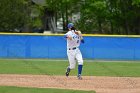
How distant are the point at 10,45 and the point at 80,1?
15863mm

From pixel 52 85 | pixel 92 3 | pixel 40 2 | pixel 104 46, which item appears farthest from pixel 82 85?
pixel 40 2

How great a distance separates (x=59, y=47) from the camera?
3281 cm

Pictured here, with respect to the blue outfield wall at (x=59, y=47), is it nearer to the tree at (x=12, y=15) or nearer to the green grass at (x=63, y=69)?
the green grass at (x=63, y=69)

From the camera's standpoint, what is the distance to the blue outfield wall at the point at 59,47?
107ft

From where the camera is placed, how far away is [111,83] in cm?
1597

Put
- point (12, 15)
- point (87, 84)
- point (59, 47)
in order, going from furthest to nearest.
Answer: point (12, 15), point (59, 47), point (87, 84)

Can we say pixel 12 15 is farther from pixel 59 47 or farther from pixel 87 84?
pixel 87 84

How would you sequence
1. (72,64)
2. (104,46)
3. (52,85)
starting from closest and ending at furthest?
(52,85) → (72,64) → (104,46)

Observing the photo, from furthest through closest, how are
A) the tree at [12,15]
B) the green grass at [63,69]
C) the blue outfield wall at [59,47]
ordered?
the tree at [12,15], the blue outfield wall at [59,47], the green grass at [63,69]

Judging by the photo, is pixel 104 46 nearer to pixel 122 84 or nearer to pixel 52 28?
→ pixel 122 84

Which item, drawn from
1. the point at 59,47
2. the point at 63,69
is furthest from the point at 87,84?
the point at 59,47

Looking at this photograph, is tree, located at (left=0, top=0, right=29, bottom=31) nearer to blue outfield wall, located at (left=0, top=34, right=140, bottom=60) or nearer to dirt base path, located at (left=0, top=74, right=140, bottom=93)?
blue outfield wall, located at (left=0, top=34, right=140, bottom=60)

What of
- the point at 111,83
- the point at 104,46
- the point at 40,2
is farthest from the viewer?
the point at 40,2

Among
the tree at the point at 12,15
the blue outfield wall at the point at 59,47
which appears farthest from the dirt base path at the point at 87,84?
the tree at the point at 12,15
